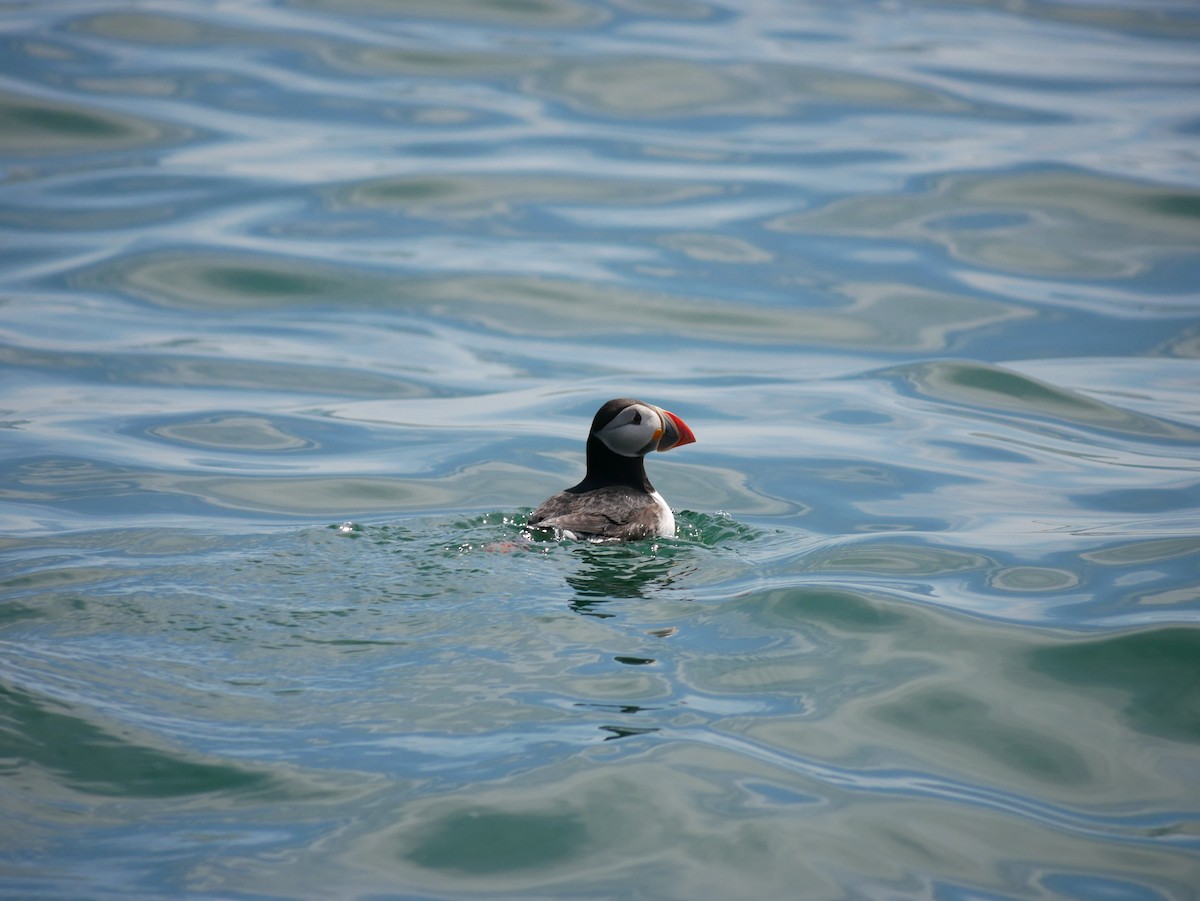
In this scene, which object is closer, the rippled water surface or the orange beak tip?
the rippled water surface

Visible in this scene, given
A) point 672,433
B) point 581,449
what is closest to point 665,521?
point 672,433

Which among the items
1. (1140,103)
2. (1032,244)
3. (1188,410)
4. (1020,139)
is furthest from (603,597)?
(1140,103)

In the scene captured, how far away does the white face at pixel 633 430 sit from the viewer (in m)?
8.41

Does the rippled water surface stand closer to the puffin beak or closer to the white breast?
the white breast

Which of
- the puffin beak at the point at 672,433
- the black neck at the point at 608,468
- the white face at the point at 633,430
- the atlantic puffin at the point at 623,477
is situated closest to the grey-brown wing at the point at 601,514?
the atlantic puffin at the point at 623,477

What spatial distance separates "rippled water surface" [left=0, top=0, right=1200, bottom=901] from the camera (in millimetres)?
5250

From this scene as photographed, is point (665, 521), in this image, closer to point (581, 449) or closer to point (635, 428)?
point (635, 428)

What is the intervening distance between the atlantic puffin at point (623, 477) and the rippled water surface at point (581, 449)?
0.97ft

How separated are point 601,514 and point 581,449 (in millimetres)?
2785

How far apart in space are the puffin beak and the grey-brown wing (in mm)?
415

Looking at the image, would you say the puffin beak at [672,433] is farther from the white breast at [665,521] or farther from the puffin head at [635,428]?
the white breast at [665,521]

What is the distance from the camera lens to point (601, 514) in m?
7.90

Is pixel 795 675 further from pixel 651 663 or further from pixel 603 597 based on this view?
pixel 603 597

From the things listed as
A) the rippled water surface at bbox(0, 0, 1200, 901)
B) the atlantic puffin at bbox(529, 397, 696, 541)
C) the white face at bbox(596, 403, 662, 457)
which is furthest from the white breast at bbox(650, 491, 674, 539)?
the white face at bbox(596, 403, 662, 457)
